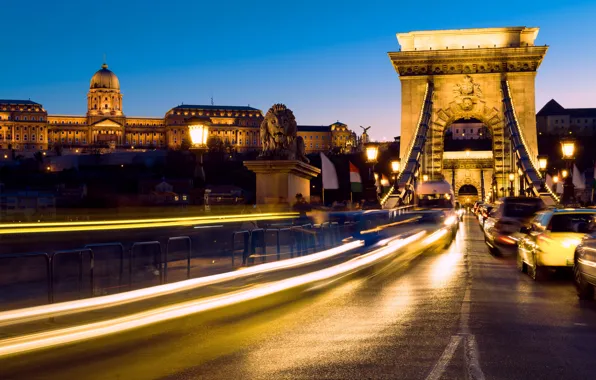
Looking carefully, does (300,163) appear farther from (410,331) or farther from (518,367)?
(518,367)

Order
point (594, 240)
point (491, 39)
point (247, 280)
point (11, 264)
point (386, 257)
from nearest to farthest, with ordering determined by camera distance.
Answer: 1. point (11, 264)
2. point (594, 240)
3. point (247, 280)
4. point (386, 257)
5. point (491, 39)

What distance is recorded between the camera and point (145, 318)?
10.9m

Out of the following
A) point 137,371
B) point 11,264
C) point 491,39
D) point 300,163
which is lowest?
point 137,371

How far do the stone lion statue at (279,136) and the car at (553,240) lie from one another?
7.87 m

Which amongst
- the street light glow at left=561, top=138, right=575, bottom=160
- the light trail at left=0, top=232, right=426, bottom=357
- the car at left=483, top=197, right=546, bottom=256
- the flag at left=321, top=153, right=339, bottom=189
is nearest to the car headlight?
the street light glow at left=561, top=138, right=575, bottom=160

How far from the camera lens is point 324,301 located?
1356 centimetres

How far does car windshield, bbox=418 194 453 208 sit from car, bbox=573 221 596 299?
157ft

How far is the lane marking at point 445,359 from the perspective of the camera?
7.65 meters

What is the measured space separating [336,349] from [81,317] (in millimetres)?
3707

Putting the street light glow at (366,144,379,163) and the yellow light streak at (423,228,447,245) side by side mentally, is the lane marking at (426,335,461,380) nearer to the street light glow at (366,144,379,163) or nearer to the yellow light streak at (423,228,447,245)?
the yellow light streak at (423,228,447,245)

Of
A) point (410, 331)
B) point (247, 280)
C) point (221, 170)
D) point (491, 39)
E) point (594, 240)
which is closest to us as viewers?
point (410, 331)

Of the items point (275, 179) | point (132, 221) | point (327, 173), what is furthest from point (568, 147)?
point (132, 221)

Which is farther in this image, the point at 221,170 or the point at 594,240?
the point at 221,170

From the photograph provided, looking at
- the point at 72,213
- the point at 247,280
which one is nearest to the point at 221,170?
the point at 72,213
